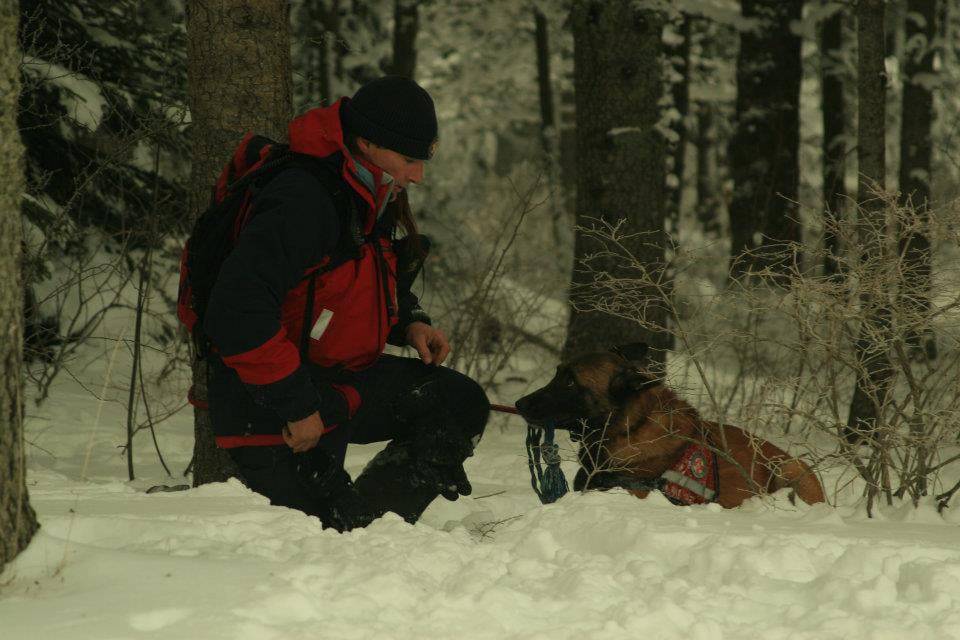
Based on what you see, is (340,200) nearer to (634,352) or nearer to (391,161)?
(391,161)

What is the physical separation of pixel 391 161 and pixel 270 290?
0.72m

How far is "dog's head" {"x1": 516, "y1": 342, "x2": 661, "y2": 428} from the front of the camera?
4.84m

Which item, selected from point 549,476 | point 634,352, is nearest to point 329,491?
point 549,476

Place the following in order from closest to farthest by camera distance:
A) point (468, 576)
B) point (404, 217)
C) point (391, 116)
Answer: point (468, 576) < point (391, 116) < point (404, 217)

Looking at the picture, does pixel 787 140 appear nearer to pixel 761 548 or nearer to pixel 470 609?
pixel 761 548

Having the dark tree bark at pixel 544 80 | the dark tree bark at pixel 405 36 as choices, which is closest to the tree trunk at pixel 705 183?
the dark tree bark at pixel 544 80

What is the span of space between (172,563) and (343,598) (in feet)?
1.59

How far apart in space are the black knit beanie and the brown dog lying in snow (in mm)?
1501

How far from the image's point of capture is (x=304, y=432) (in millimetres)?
3543

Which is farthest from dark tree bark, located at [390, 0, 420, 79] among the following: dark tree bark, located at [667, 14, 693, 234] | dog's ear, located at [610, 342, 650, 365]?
dog's ear, located at [610, 342, 650, 365]

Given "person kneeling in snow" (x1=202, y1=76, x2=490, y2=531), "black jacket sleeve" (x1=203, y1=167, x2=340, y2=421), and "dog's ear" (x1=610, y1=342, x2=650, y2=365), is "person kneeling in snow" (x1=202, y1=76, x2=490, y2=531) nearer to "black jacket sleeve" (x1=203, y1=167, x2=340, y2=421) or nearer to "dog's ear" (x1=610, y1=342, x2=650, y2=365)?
"black jacket sleeve" (x1=203, y1=167, x2=340, y2=421)

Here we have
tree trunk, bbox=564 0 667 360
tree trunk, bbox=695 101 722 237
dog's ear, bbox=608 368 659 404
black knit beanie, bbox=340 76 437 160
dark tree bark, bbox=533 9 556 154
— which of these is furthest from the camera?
tree trunk, bbox=695 101 722 237

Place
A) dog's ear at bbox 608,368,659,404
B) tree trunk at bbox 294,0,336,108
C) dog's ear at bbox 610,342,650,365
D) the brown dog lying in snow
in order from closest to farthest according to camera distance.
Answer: the brown dog lying in snow
dog's ear at bbox 608,368,659,404
dog's ear at bbox 610,342,650,365
tree trunk at bbox 294,0,336,108

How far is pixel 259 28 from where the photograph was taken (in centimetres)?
459
